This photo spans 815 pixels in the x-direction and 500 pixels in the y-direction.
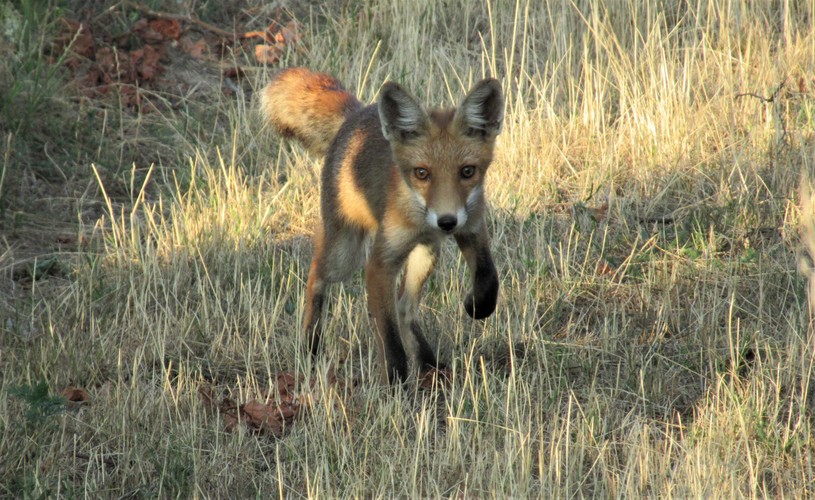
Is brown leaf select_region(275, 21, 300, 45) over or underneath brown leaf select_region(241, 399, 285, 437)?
over

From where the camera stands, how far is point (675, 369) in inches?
209

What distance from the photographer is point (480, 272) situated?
5.31 metres

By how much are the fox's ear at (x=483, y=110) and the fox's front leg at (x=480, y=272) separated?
52cm

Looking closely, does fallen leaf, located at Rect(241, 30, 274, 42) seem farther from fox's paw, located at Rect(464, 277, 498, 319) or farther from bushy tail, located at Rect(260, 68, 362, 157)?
fox's paw, located at Rect(464, 277, 498, 319)

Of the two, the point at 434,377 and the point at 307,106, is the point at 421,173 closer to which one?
the point at 434,377

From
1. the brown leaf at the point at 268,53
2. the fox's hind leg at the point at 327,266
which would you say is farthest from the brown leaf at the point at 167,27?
the fox's hind leg at the point at 327,266

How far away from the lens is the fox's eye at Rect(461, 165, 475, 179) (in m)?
4.96

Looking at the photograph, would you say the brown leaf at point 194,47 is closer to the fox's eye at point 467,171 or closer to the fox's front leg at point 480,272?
the fox's front leg at point 480,272

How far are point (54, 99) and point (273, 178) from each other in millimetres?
2017

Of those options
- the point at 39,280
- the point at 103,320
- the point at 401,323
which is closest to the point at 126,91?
the point at 39,280

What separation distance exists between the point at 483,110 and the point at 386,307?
45.3 inches

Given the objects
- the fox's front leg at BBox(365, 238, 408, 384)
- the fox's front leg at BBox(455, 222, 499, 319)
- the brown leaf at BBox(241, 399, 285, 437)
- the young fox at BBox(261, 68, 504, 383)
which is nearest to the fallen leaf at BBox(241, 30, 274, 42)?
the young fox at BBox(261, 68, 504, 383)

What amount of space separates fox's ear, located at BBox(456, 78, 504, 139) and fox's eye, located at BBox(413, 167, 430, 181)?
323 millimetres

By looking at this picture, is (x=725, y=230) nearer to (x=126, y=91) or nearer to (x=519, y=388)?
(x=519, y=388)
